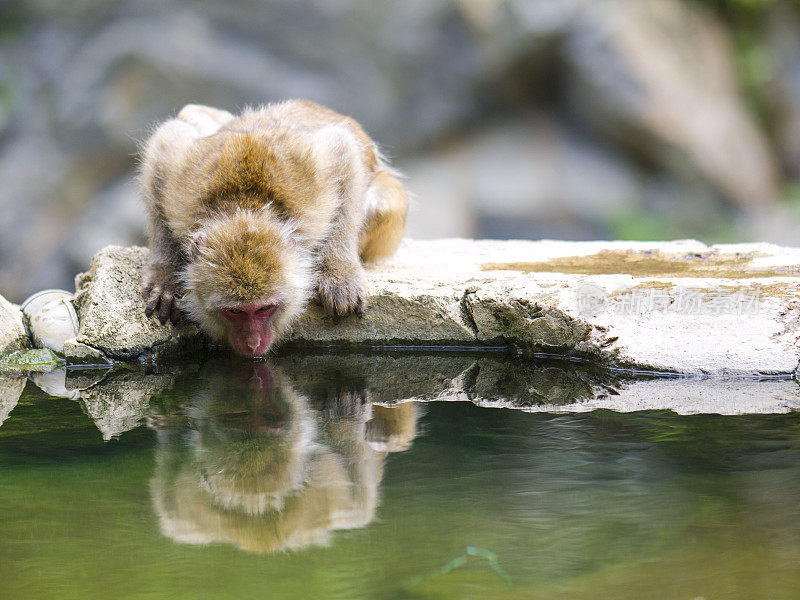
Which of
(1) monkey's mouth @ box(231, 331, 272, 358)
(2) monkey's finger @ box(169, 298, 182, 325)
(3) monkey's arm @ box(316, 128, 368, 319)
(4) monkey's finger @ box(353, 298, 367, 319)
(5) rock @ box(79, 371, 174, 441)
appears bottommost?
(5) rock @ box(79, 371, 174, 441)

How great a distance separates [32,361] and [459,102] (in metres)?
8.06

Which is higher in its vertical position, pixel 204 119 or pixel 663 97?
pixel 663 97

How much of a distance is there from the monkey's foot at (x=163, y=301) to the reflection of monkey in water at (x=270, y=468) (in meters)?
0.92

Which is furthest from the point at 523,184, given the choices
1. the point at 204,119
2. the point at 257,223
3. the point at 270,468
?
the point at 270,468

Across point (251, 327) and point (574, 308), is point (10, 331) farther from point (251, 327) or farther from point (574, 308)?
point (574, 308)

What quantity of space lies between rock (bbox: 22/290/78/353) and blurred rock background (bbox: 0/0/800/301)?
18.6 feet

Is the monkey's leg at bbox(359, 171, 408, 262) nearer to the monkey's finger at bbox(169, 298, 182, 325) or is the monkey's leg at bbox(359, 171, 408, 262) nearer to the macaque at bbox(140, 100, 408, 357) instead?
the macaque at bbox(140, 100, 408, 357)

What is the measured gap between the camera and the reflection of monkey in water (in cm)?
238

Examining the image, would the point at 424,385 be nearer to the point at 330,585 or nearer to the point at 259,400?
the point at 259,400

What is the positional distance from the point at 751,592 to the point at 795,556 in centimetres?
24

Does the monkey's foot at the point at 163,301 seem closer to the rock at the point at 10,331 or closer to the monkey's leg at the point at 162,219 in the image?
the monkey's leg at the point at 162,219

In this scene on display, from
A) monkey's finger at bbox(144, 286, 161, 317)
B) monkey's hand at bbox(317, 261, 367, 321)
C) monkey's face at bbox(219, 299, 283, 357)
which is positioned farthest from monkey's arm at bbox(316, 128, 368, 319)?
monkey's finger at bbox(144, 286, 161, 317)

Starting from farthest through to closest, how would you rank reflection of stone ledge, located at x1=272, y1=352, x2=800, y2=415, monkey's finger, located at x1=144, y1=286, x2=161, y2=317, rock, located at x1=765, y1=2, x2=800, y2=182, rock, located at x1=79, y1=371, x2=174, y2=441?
1. rock, located at x1=765, y1=2, x2=800, y2=182
2. monkey's finger, located at x1=144, y1=286, x2=161, y2=317
3. reflection of stone ledge, located at x1=272, y1=352, x2=800, y2=415
4. rock, located at x1=79, y1=371, x2=174, y2=441

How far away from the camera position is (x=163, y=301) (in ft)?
15.5
